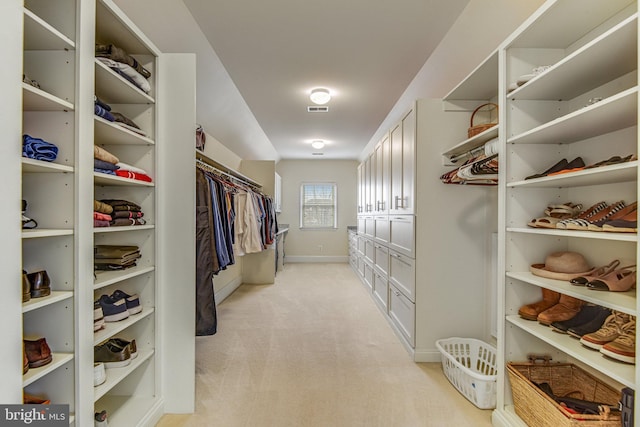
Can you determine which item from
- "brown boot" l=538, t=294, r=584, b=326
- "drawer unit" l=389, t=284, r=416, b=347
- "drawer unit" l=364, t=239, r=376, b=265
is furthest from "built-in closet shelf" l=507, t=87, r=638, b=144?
"drawer unit" l=364, t=239, r=376, b=265

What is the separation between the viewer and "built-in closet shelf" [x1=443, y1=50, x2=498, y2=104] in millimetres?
1863

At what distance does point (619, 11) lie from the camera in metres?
1.36

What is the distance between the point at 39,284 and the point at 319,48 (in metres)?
2.47

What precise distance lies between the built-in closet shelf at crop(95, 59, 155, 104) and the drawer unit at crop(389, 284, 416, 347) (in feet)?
7.56

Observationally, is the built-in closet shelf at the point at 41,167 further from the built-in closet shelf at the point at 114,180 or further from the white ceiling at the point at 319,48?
the white ceiling at the point at 319,48

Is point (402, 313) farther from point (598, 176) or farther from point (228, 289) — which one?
point (228, 289)

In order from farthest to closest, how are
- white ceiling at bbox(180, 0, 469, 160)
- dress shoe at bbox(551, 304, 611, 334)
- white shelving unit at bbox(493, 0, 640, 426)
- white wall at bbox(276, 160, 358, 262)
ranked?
1. white wall at bbox(276, 160, 358, 262)
2. white ceiling at bbox(180, 0, 469, 160)
3. dress shoe at bbox(551, 304, 611, 334)
4. white shelving unit at bbox(493, 0, 640, 426)

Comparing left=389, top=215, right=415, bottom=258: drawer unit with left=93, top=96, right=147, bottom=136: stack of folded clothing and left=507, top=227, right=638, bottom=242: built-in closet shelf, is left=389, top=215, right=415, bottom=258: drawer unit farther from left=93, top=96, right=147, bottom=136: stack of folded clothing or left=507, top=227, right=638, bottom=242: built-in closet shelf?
left=93, top=96, right=147, bottom=136: stack of folded clothing

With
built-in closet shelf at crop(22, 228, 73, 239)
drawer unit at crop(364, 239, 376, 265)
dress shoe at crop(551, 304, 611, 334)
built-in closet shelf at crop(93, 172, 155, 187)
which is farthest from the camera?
drawer unit at crop(364, 239, 376, 265)

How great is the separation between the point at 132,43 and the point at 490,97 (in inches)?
91.5

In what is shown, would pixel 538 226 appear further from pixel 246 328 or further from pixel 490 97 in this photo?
pixel 246 328

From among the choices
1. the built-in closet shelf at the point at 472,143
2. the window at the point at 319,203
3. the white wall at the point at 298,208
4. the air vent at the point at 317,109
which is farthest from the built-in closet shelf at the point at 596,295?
the window at the point at 319,203

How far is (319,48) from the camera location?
107 inches

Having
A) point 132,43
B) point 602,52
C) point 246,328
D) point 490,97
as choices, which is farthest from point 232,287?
point 602,52
